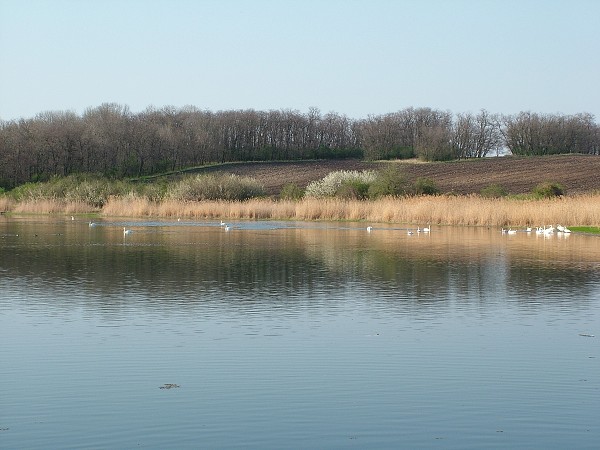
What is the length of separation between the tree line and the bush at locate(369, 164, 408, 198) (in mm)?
41683

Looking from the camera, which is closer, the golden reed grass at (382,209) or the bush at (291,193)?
the golden reed grass at (382,209)

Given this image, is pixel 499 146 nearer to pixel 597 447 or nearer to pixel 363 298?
pixel 363 298

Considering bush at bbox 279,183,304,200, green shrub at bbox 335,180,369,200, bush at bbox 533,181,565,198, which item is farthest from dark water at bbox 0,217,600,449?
bush at bbox 279,183,304,200

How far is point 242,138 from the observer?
365ft

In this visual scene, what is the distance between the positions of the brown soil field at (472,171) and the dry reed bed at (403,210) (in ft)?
42.4

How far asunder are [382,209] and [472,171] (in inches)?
1494

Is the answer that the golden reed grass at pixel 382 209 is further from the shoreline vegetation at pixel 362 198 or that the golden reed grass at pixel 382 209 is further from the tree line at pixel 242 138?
the tree line at pixel 242 138

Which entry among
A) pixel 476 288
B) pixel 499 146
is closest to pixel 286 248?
pixel 476 288

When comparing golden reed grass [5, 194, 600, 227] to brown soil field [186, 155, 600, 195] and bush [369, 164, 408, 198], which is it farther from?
brown soil field [186, 155, 600, 195]

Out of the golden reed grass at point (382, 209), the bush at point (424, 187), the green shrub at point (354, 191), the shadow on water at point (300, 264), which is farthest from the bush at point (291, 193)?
the shadow on water at point (300, 264)

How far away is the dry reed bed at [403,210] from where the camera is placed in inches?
1478

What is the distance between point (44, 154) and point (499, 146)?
174 ft

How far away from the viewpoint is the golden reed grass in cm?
3772

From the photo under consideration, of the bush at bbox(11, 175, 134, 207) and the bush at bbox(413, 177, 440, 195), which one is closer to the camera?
the bush at bbox(413, 177, 440, 195)
